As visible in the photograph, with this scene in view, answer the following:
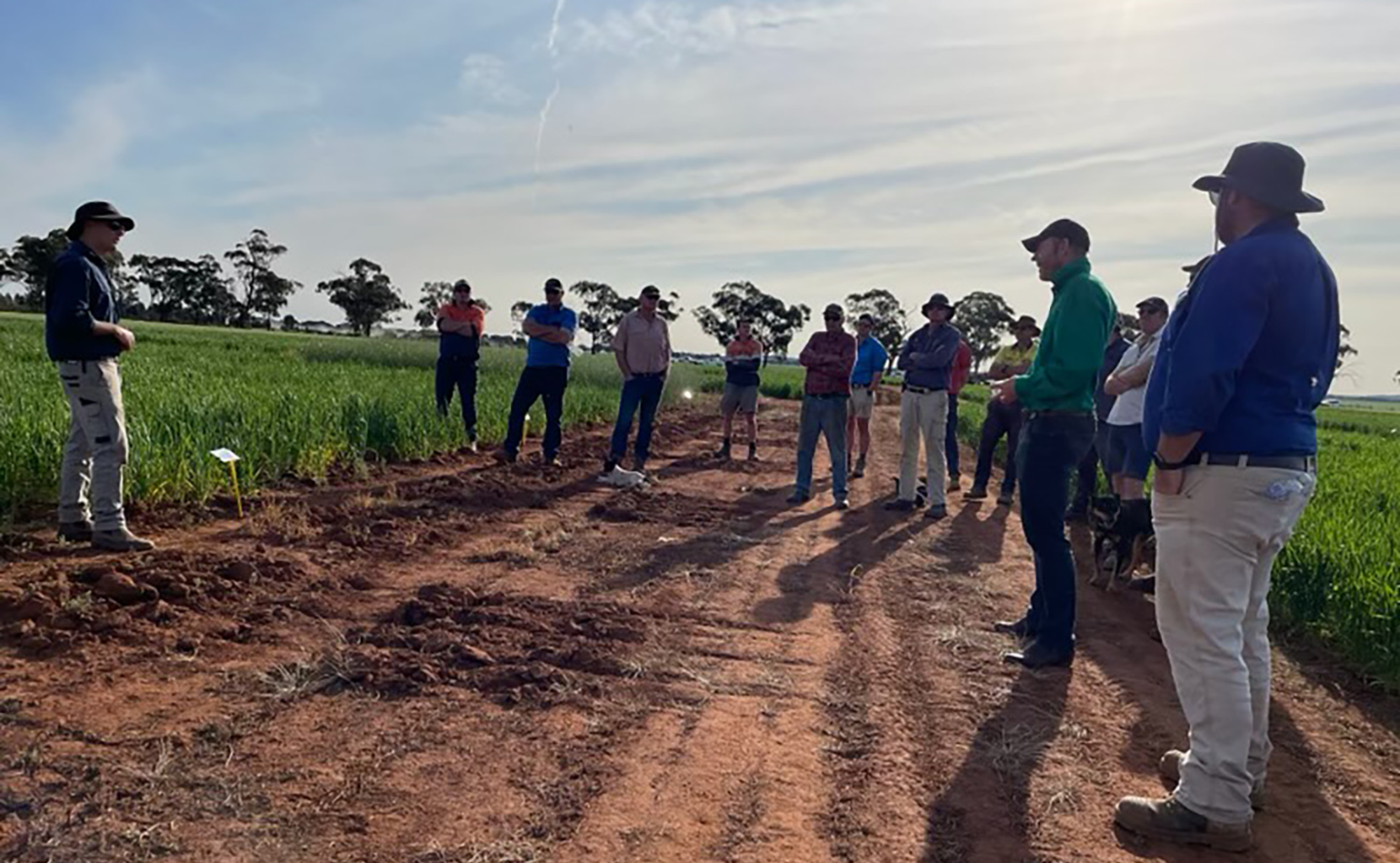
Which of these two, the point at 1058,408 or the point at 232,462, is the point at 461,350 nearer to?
the point at 232,462

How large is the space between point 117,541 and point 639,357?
475cm

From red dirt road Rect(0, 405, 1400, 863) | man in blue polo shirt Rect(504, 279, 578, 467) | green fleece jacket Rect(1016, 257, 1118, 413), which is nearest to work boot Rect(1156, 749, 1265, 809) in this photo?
red dirt road Rect(0, 405, 1400, 863)

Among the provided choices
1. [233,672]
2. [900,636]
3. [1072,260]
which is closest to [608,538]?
[900,636]

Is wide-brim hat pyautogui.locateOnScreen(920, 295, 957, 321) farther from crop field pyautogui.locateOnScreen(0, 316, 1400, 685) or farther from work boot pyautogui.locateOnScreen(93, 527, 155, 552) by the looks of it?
work boot pyautogui.locateOnScreen(93, 527, 155, 552)

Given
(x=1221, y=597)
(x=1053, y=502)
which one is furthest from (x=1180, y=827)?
(x=1053, y=502)

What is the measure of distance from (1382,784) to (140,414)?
811 cm

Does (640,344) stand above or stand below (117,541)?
above

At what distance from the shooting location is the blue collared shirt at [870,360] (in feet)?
32.0

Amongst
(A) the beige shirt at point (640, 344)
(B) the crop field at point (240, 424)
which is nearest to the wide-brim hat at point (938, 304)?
(A) the beige shirt at point (640, 344)

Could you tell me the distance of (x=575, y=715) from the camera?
3.14 m

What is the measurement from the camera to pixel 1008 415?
8.44m

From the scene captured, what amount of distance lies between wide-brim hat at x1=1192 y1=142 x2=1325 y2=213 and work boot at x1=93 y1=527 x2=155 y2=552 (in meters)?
5.42

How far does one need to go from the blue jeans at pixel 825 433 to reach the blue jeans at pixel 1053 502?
12.7 ft

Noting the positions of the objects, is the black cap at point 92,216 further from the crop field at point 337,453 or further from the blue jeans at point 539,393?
the blue jeans at point 539,393
